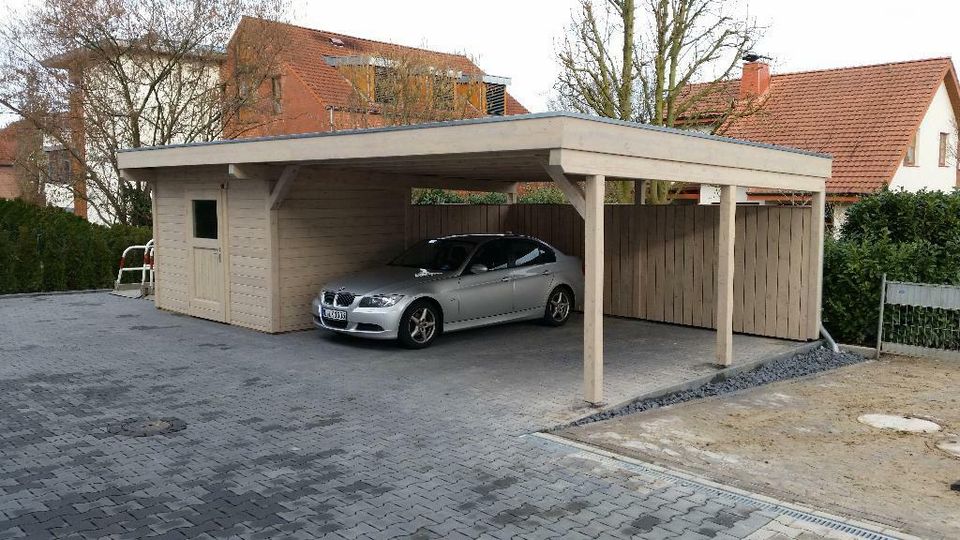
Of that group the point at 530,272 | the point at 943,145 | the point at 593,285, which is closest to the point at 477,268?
the point at 530,272

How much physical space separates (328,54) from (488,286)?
22351mm

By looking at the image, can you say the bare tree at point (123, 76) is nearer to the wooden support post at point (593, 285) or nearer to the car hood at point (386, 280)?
the car hood at point (386, 280)

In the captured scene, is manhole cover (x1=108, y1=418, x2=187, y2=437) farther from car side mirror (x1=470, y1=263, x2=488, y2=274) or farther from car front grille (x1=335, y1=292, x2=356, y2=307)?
car side mirror (x1=470, y1=263, x2=488, y2=274)

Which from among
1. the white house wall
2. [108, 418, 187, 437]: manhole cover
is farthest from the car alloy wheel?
the white house wall

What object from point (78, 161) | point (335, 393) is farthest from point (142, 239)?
point (335, 393)

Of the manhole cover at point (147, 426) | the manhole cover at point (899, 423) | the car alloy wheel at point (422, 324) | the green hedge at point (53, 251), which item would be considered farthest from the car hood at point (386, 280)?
the green hedge at point (53, 251)

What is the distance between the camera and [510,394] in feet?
26.3

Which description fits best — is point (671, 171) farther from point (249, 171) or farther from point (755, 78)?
point (755, 78)

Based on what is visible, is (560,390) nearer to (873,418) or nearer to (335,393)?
(335,393)

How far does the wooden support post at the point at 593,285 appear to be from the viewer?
7.19m

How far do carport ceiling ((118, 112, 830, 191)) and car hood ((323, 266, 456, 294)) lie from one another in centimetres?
152

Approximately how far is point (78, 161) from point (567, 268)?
51.3 feet

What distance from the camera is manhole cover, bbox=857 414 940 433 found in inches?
279

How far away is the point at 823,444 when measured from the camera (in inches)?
259
